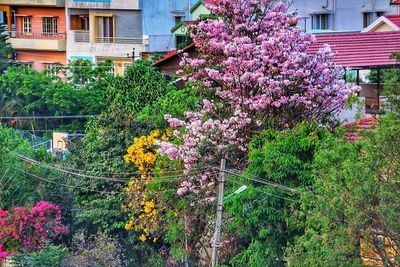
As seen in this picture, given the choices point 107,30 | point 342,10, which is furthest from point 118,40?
point 342,10

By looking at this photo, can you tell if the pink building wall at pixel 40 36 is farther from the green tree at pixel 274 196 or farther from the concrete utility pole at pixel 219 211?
the green tree at pixel 274 196

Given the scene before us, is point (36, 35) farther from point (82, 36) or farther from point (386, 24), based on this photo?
point (386, 24)

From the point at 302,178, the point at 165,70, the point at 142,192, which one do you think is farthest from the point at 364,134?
the point at 165,70

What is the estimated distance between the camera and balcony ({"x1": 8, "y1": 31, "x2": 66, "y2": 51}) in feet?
183

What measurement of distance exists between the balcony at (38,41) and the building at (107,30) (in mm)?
1232

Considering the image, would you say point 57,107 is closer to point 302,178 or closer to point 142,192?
point 142,192

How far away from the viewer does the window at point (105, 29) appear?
53.7 m

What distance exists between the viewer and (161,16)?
174ft

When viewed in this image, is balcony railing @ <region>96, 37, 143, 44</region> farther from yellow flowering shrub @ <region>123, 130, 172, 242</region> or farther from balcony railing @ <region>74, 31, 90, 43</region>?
yellow flowering shrub @ <region>123, 130, 172, 242</region>

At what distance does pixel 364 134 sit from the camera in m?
22.9

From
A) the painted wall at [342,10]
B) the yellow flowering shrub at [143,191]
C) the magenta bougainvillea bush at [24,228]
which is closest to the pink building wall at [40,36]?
the painted wall at [342,10]

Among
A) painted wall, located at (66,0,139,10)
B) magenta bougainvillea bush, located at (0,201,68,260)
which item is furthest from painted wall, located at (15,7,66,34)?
magenta bougainvillea bush, located at (0,201,68,260)

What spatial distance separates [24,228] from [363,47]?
10.3 meters

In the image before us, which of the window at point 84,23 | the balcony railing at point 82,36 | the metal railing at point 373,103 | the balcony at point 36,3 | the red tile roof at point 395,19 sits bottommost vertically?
the metal railing at point 373,103
